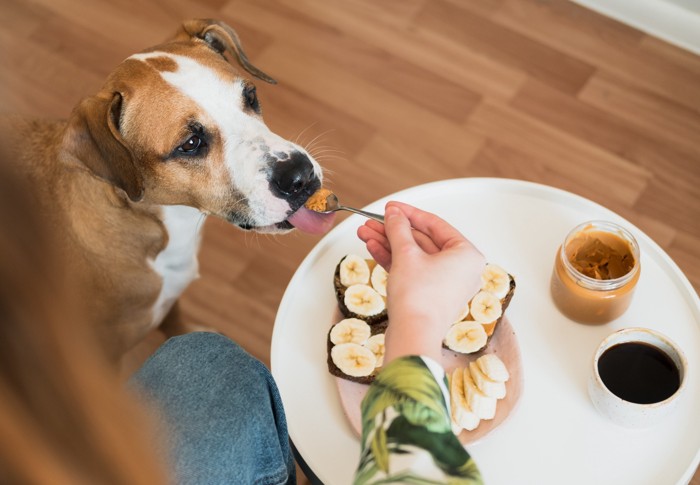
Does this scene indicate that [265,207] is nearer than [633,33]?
Yes

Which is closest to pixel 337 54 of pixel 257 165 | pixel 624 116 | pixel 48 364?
pixel 624 116

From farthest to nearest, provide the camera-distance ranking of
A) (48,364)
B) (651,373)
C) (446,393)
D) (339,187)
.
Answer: (339,187)
(651,373)
(446,393)
(48,364)

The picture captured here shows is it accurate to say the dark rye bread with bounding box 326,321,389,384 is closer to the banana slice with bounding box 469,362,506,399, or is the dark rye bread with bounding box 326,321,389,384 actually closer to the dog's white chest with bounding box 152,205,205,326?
the banana slice with bounding box 469,362,506,399

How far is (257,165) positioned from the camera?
4.90ft

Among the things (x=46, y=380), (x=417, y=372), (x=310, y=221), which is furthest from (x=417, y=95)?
(x=46, y=380)

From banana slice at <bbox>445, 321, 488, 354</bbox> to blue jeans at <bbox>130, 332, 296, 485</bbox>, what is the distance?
331 millimetres

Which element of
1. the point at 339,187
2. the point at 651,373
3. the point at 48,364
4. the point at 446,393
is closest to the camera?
the point at 48,364

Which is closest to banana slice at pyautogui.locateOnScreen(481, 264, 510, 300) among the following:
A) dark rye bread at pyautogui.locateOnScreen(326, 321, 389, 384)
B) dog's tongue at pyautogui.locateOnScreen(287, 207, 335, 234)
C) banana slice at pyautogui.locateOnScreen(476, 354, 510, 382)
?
banana slice at pyautogui.locateOnScreen(476, 354, 510, 382)

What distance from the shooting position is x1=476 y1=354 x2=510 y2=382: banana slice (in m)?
1.35

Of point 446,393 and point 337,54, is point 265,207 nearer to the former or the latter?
point 446,393

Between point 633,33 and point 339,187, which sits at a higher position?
point 633,33

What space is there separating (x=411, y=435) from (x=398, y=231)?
0.34 meters

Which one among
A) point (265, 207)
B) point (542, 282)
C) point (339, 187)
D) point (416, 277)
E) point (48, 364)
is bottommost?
point (339, 187)

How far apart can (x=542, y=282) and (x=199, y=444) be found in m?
0.73
